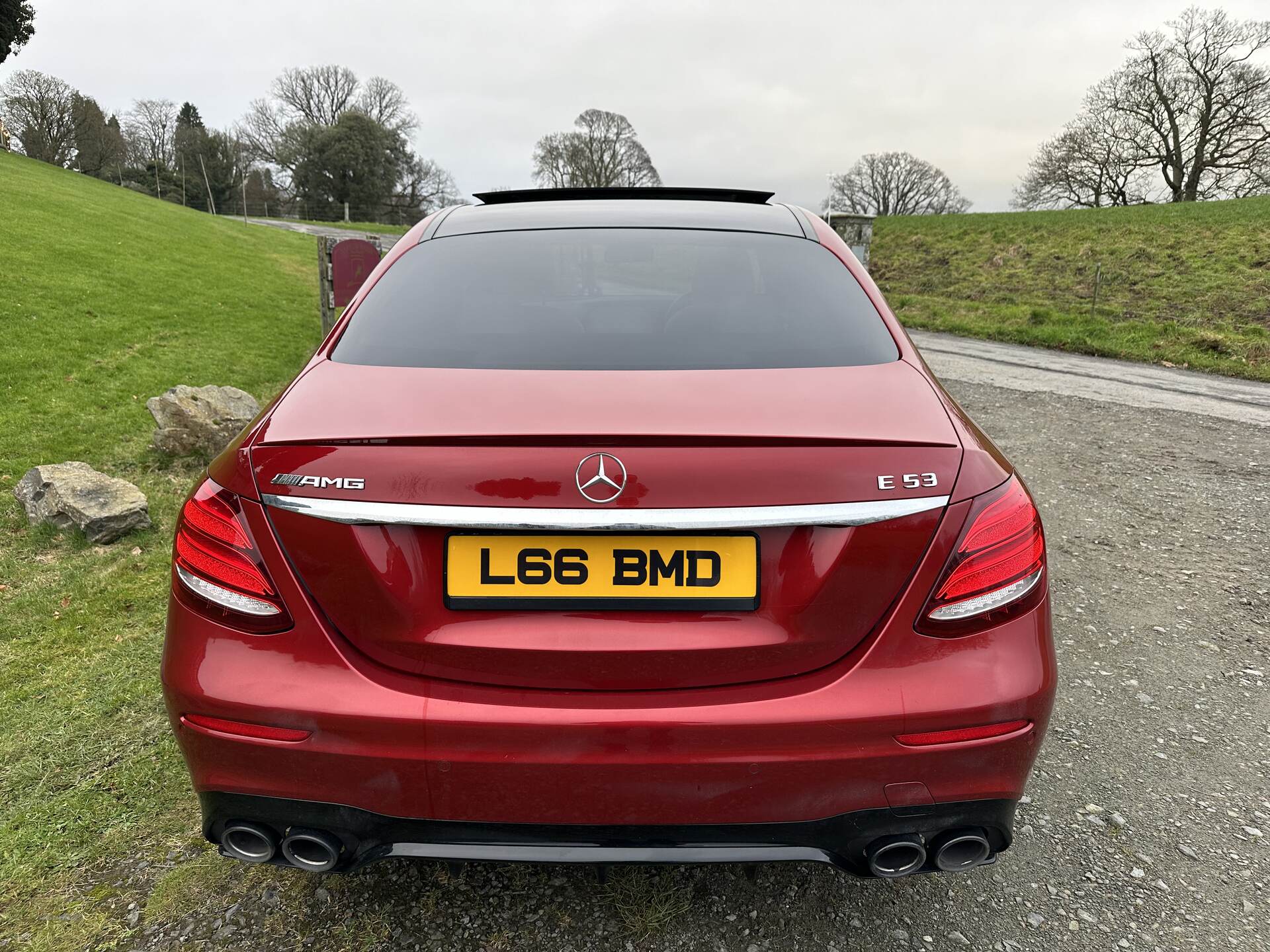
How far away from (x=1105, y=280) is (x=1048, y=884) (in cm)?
1939

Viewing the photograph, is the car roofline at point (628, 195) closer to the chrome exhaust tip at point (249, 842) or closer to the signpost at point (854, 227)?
the chrome exhaust tip at point (249, 842)

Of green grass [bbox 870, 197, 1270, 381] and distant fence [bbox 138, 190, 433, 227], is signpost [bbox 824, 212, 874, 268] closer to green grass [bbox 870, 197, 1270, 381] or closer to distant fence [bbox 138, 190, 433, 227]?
green grass [bbox 870, 197, 1270, 381]

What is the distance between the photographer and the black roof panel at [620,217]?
2.46m

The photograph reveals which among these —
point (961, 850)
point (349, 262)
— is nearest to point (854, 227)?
point (349, 262)

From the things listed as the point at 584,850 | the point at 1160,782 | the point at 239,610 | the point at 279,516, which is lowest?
the point at 1160,782

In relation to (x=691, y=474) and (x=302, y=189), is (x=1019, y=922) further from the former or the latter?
(x=302, y=189)

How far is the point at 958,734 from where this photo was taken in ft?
5.03

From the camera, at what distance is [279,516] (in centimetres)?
152

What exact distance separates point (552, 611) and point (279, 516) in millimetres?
527

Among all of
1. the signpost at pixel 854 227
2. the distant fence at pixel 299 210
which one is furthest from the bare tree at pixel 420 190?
the signpost at pixel 854 227

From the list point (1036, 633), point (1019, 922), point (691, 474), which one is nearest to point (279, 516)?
point (691, 474)

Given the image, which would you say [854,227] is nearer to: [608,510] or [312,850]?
[608,510]

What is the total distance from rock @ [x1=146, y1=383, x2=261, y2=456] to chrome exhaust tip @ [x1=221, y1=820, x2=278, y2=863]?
15.0 feet

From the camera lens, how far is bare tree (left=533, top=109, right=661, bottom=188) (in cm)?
5819
